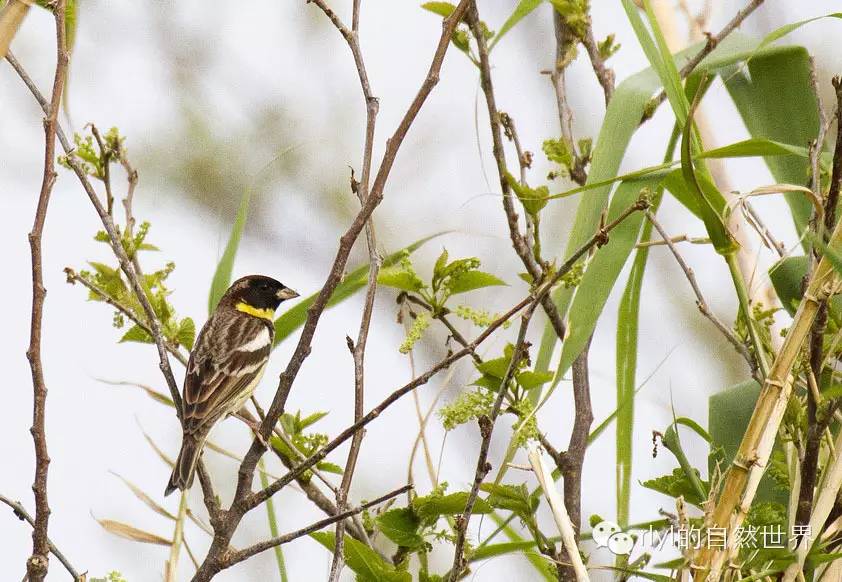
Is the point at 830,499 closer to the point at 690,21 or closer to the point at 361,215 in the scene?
the point at 361,215

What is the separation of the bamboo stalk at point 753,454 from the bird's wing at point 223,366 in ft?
6.56

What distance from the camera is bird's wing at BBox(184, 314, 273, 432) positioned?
362 centimetres

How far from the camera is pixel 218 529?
2.03 metres

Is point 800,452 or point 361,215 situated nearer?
point 361,215

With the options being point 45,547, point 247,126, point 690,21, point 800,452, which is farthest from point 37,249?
point 247,126

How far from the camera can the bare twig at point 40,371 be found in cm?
174

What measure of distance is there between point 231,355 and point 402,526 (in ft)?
6.74

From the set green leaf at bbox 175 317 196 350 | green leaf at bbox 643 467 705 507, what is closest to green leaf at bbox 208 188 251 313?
green leaf at bbox 175 317 196 350

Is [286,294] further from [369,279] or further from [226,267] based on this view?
[369,279]

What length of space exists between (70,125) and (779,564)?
5.72 ft

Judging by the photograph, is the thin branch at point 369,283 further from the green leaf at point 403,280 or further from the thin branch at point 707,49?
the thin branch at point 707,49

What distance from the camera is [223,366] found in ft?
12.9

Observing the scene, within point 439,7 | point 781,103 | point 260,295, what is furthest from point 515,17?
point 260,295

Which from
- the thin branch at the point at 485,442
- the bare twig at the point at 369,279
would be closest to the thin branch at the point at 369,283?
the bare twig at the point at 369,279
